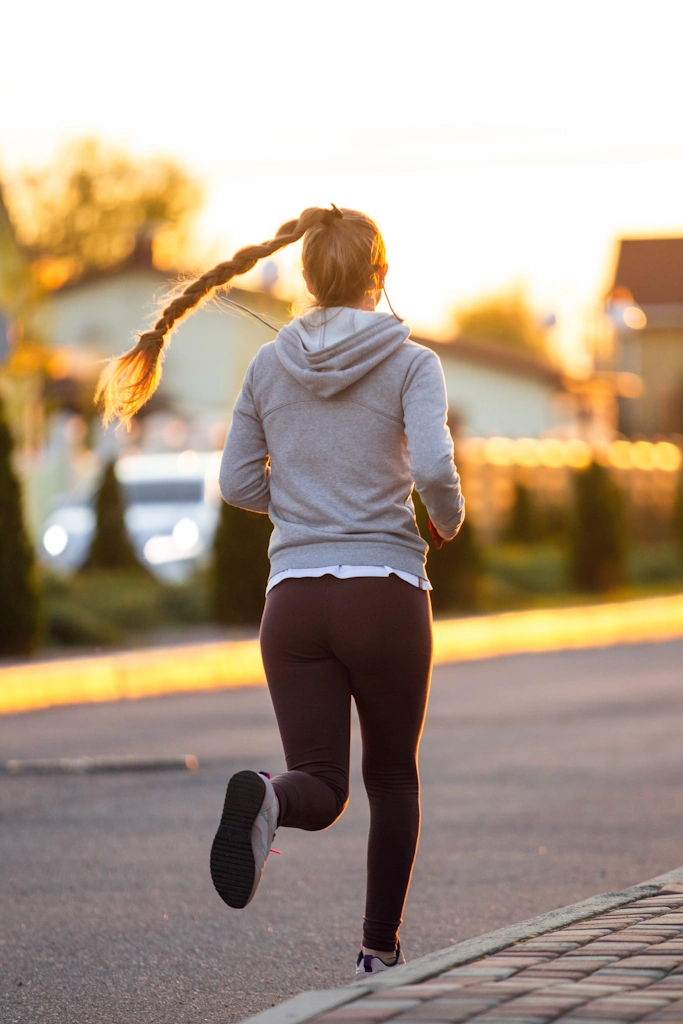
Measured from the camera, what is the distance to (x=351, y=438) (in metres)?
4.14

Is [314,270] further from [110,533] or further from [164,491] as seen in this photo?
[164,491]

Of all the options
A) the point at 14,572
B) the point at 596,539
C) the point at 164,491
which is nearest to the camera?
the point at 14,572

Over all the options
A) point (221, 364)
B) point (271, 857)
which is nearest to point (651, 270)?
point (221, 364)

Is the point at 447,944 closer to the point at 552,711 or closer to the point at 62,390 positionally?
the point at 552,711

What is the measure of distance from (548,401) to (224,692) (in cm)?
4224

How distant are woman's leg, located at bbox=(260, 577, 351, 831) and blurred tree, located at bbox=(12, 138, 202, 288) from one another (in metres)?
69.1

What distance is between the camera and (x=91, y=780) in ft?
28.6

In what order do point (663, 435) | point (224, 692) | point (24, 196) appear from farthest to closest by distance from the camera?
1. point (24, 196)
2. point (663, 435)
3. point (224, 692)

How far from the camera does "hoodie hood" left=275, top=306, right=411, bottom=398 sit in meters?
4.10

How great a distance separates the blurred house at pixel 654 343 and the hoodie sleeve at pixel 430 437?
58.6 meters

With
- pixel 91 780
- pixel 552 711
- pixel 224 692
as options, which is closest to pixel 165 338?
pixel 91 780

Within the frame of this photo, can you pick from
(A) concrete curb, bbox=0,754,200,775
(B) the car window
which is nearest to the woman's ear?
(A) concrete curb, bbox=0,754,200,775

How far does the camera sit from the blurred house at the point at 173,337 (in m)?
47.2

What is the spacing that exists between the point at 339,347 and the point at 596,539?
23502 millimetres
